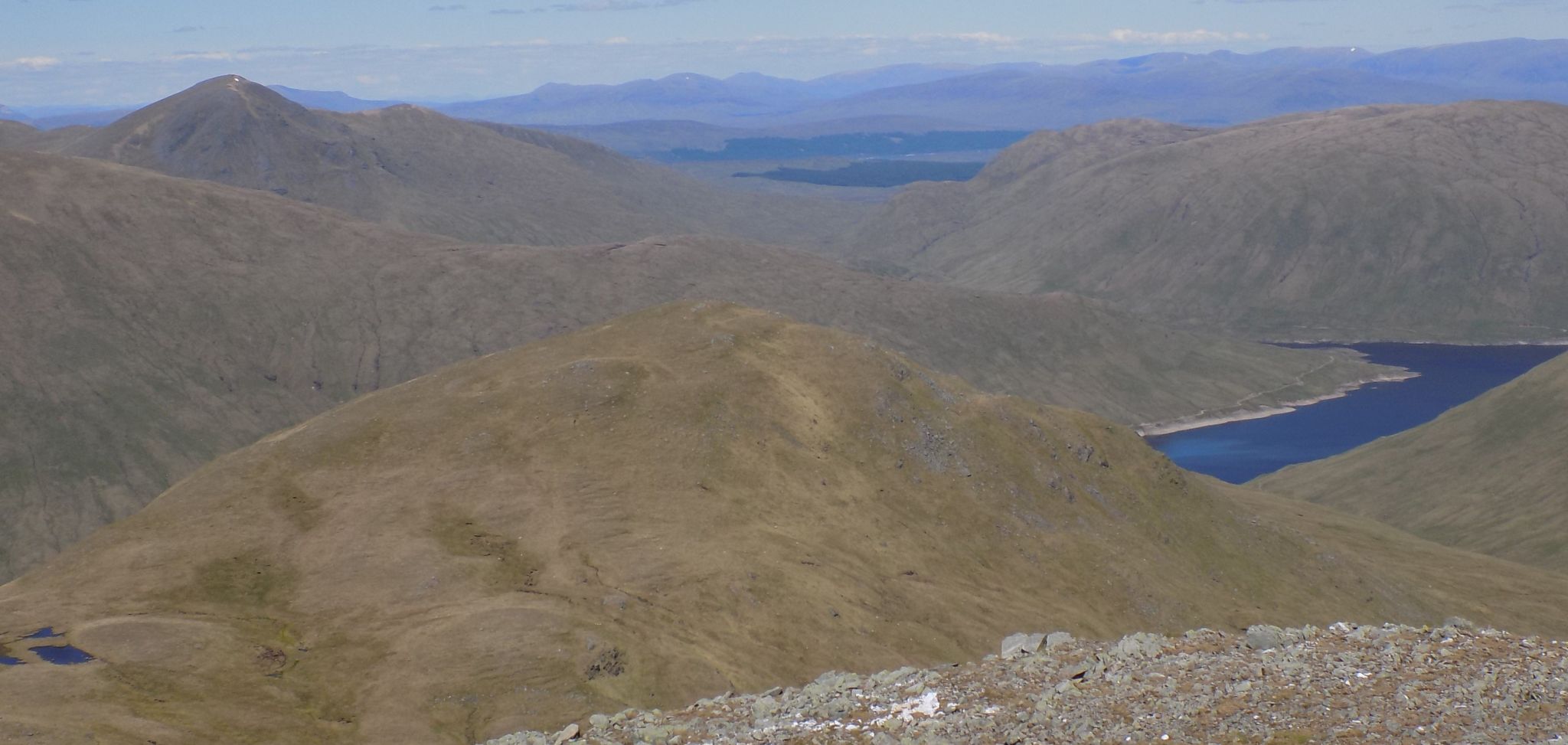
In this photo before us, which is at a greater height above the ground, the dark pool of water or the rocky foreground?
the rocky foreground

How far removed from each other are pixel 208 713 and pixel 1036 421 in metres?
81.1

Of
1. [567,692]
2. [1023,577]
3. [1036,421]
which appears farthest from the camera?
[1036,421]

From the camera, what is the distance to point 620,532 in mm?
94500

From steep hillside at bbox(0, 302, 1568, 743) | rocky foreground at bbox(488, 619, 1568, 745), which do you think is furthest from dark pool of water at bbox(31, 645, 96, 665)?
rocky foreground at bbox(488, 619, 1568, 745)

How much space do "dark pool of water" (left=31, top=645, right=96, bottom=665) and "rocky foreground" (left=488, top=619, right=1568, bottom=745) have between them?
3119 centimetres

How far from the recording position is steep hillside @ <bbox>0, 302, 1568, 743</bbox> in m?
72.6

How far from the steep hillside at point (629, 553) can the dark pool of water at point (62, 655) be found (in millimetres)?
782

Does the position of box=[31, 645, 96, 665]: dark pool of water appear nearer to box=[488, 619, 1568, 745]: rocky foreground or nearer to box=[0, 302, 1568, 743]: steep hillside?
box=[0, 302, 1568, 743]: steep hillside

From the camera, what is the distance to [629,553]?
91.8m

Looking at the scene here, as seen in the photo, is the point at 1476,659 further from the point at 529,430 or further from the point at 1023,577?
the point at 529,430

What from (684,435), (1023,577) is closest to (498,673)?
(684,435)

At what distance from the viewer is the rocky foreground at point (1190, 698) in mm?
42344

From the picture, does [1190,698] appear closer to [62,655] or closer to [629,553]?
[629,553]

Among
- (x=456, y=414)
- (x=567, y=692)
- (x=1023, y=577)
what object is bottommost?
(x=1023, y=577)
